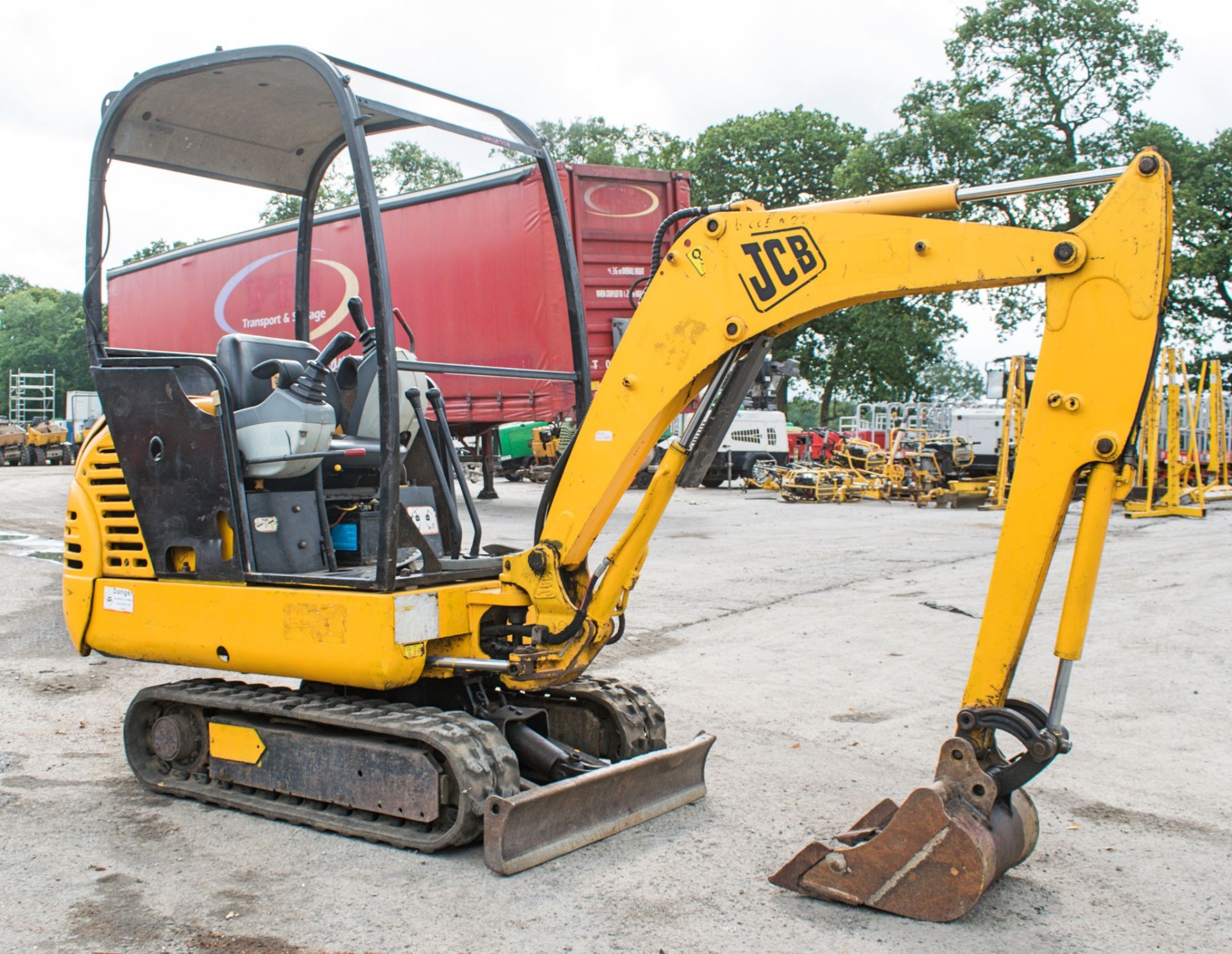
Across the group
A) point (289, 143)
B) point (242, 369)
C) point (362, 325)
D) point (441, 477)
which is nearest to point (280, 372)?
point (242, 369)

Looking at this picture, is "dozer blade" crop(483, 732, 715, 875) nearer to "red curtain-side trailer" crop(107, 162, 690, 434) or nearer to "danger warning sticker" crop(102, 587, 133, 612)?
"danger warning sticker" crop(102, 587, 133, 612)

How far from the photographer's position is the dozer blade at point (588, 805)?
3.83 metres

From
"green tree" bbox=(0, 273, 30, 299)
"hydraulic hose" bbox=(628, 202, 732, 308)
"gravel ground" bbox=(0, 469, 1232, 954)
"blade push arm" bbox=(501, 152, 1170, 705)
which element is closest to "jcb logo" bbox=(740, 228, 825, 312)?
"blade push arm" bbox=(501, 152, 1170, 705)

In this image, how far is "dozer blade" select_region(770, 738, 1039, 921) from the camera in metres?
3.43

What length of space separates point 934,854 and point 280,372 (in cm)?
294

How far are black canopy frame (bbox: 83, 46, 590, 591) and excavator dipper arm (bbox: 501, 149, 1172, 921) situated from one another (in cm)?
92

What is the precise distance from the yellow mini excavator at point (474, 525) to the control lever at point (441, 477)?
0.02m

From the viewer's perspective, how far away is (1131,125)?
36.2 meters

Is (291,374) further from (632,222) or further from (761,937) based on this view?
(632,222)

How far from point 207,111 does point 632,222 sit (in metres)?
10.7

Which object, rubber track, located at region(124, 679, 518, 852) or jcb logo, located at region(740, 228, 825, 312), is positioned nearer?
jcb logo, located at region(740, 228, 825, 312)

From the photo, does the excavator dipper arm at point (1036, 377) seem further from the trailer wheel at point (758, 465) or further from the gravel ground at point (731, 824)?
the trailer wheel at point (758, 465)

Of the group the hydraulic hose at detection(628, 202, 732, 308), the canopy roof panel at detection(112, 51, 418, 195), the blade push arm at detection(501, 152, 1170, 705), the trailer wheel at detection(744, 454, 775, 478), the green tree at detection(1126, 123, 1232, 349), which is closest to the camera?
the blade push arm at detection(501, 152, 1170, 705)

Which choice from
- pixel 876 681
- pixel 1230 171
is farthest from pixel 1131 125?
pixel 876 681
